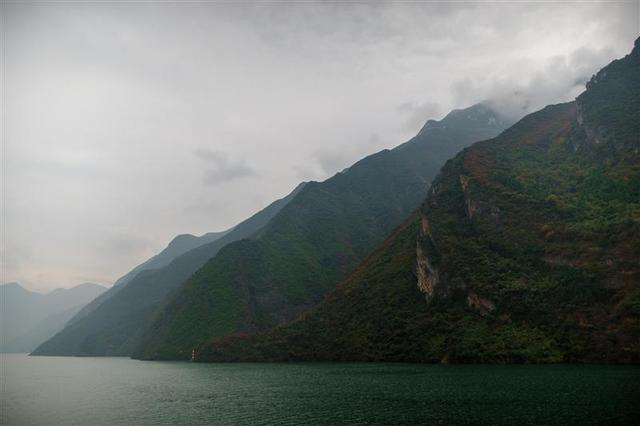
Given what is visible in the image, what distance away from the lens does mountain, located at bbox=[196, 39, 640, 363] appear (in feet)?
342

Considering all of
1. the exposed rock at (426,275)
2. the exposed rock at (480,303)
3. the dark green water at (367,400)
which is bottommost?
the dark green water at (367,400)

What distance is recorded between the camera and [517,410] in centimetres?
5012

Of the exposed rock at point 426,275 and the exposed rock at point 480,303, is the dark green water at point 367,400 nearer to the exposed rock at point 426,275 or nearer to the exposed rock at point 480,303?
the exposed rock at point 480,303

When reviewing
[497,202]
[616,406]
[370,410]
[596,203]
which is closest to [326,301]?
[497,202]

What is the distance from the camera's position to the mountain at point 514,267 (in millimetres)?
104312

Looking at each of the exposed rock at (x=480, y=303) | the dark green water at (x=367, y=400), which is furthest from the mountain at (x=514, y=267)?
the dark green water at (x=367, y=400)

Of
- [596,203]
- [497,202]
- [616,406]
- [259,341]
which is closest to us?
[616,406]

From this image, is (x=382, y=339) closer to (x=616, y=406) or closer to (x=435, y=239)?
(x=435, y=239)

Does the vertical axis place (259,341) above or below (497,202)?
below

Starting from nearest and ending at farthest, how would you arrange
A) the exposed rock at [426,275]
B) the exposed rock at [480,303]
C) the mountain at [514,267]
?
the mountain at [514,267] < the exposed rock at [480,303] < the exposed rock at [426,275]

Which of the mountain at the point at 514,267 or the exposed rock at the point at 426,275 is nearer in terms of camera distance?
the mountain at the point at 514,267

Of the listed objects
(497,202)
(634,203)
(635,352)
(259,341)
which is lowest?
(635,352)

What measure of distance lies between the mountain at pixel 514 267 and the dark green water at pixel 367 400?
66.0 feet

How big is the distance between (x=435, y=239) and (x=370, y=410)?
348ft
